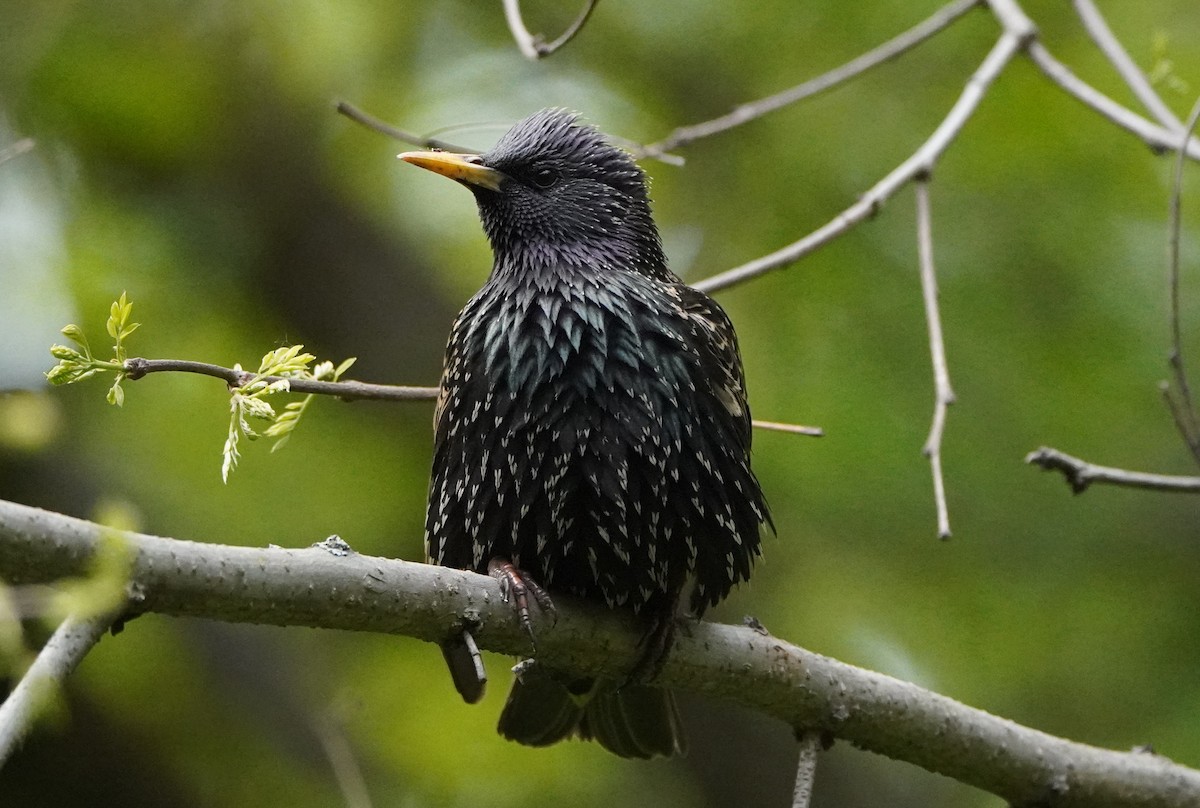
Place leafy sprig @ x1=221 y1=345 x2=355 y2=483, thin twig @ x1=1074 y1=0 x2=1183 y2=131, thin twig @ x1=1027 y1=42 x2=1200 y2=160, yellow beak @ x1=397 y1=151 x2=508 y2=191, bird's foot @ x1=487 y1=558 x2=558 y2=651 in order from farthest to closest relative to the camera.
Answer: thin twig @ x1=1074 y1=0 x2=1183 y2=131
thin twig @ x1=1027 y1=42 x2=1200 y2=160
yellow beak @ x1=397 y1=151 x2=508 y2=191
bird's foot @ x1=487 y1=558 x2=558 y2=651
leafy sprig @ x1=221 y1=345 x2=355 y2=483

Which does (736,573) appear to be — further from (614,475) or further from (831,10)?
(831,10)

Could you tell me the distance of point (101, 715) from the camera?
5.21 metres

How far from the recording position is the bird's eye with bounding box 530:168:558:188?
4117 mm

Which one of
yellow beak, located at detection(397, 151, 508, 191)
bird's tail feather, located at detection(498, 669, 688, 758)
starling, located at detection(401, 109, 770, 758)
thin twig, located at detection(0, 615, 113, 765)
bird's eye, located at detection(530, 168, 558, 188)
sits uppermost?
bird's eye, located at detection(530, 168, 558, 188)

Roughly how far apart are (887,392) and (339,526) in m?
2.17

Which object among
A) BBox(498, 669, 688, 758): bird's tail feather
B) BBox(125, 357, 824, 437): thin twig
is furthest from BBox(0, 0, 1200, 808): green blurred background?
BBox(125, 357, 824, 437): thin twig

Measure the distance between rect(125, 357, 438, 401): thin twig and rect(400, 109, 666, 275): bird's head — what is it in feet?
1.83

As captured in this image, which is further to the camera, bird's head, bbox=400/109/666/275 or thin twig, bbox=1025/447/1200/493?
bird's head, bbox=400/109/666/275

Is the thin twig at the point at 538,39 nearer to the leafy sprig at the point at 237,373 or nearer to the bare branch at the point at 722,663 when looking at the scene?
the leafy sprig at the point at 237,373

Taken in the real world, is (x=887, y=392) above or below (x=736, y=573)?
above

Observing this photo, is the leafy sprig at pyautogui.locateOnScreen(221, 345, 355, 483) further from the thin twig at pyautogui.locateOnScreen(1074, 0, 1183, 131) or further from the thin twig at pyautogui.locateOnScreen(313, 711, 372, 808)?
the thin twig at pyautogui.locateOnScreen(1074, 0, 1183, 131)

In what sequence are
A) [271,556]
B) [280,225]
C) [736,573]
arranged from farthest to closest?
[280,225]
[736,573]
[271,556]

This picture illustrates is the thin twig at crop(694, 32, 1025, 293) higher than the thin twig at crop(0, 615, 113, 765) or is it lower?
higher

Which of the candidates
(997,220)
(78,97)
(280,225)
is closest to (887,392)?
(997,220)
